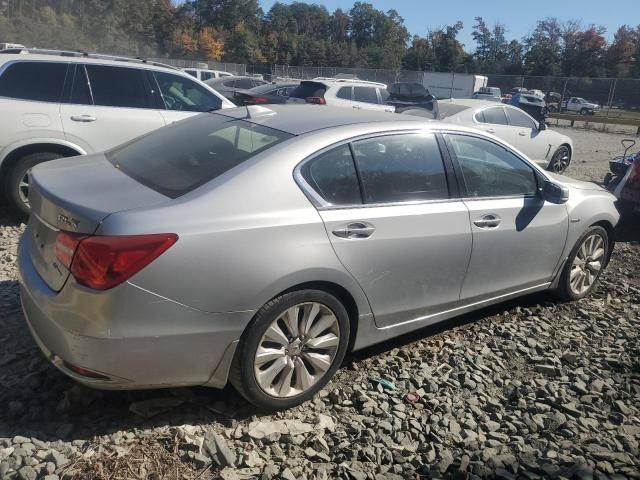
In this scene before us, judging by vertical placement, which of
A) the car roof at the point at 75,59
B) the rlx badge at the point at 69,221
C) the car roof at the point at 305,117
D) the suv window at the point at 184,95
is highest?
the car roof at the point at 75,59

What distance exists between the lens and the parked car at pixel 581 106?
39.1 meters

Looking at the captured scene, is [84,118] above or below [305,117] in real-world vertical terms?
below

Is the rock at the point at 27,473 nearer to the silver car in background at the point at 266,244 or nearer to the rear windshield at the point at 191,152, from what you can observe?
the silver car in background at the point at 266,244

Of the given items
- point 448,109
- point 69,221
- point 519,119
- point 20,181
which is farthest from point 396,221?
point 519,119

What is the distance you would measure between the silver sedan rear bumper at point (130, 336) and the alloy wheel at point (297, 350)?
0.71 feet

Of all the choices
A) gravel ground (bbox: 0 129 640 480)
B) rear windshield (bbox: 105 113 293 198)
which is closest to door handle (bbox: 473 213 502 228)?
gravel ground (bbox: 0 129 640 480)

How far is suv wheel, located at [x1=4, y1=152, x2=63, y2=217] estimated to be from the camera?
222 inches

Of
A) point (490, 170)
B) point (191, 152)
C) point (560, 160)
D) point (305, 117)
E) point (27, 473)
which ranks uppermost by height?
point (305, 117)

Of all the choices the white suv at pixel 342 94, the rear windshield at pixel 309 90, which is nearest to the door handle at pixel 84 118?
the white suv at pixel 342 94

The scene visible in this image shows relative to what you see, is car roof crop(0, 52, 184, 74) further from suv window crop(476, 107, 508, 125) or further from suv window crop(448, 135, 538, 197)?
suv window crop(476, 107, 508, 125)

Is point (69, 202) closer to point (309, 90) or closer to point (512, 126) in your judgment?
point (512, 126)

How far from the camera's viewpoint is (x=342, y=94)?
13906 mm

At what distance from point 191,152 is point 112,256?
1.03 metres

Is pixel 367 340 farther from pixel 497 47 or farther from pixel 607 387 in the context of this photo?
pixel 497 47
